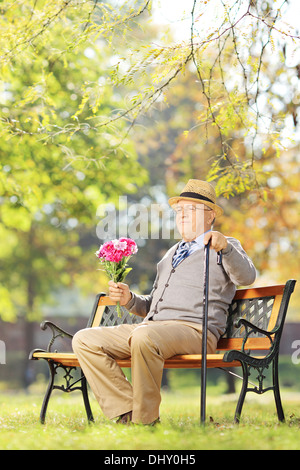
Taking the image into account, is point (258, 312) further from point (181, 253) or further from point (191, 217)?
point (191, 217)

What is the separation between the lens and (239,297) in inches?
191

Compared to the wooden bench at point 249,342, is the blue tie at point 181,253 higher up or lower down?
higher up

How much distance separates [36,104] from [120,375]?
21.6ft

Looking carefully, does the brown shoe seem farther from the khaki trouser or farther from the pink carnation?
the pink carnation

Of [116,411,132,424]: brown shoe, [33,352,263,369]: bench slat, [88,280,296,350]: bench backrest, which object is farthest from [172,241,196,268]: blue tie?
[116,411,132,424]: brown shoe

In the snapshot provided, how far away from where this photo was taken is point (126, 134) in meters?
5.95

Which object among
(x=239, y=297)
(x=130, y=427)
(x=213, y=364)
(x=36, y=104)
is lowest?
(x=130, y=427)

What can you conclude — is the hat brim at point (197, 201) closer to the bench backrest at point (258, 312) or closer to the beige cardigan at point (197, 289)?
the beige cardigan at point (197, 289)

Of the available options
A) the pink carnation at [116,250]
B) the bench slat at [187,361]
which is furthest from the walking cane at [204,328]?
the pink carnation at [116,250]

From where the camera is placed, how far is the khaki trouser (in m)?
4.00

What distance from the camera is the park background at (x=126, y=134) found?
535 centimetres

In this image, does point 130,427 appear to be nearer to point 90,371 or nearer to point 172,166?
point 90,371

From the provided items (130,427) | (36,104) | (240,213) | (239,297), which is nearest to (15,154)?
(36,104)

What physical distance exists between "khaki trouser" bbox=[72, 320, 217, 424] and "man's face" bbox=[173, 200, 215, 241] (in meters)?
0.68
